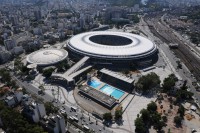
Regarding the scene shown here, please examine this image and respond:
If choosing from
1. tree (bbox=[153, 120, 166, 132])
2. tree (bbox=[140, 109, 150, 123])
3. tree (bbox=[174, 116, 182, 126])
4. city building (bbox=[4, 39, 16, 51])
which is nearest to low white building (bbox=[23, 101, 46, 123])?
tree (bbox=[140, 109, 150, 123])

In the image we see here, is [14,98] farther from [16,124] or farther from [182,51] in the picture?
[182,51]

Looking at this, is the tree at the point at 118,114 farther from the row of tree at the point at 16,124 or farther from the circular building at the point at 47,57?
the circular building at the point at 47,57

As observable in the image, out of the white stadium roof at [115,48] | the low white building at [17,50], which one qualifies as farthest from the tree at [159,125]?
the low white building at [17,50]

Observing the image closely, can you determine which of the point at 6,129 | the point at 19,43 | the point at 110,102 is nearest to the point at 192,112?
the point at 110,102

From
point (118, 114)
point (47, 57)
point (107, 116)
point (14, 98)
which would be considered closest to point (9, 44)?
point (47, 57)

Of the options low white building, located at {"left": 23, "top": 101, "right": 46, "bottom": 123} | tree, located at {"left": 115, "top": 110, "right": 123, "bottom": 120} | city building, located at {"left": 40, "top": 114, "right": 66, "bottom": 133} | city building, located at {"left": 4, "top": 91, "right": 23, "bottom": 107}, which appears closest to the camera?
city building, located at {"left": 40, "top": 114, "right": 66, "bottom": 133}

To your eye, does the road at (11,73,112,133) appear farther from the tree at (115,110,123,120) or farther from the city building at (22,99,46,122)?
the city building at (22,99,46,122)
